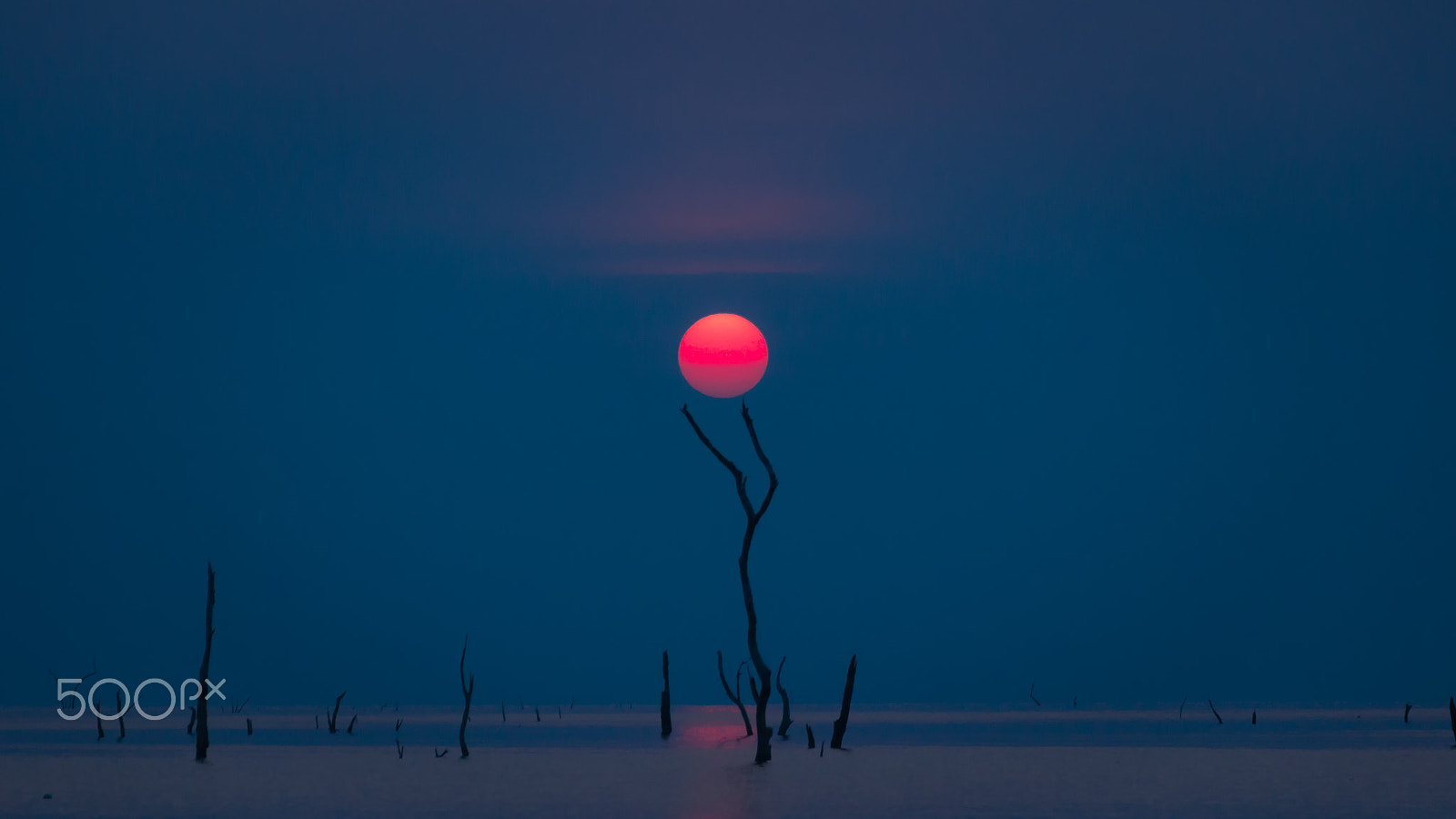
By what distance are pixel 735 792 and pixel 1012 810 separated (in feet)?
14.6

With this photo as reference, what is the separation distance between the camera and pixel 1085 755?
113 feet

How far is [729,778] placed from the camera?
2436cm

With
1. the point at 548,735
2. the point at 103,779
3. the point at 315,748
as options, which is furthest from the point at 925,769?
the point at 548,735

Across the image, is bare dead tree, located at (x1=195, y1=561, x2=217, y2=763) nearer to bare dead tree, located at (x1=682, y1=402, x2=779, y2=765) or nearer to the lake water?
the lake water

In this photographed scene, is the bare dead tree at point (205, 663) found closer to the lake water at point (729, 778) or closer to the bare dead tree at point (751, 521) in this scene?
the lake water at point (729, 778)

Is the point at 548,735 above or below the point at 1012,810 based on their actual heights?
below

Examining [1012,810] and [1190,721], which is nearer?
[1012,810]

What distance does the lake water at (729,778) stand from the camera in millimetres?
19484

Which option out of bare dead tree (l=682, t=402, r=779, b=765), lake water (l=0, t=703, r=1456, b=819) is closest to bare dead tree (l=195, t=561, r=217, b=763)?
lake water (l=0, t=703, r=1456, b=819)

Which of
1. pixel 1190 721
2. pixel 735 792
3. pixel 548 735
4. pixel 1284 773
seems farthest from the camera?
pixel 1190 721

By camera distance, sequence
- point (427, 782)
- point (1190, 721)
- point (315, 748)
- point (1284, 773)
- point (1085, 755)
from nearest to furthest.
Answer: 1. point (427, 782)
2. point (1284, 773)
3. point (1085, 755)
4. point (315, 748)
5. point (1190, 721)

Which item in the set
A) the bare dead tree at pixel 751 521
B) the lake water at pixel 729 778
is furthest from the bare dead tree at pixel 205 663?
the bare dead tree at pixel 751 521

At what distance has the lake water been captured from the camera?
19484mm

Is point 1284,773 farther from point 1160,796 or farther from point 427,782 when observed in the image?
point 427,782
